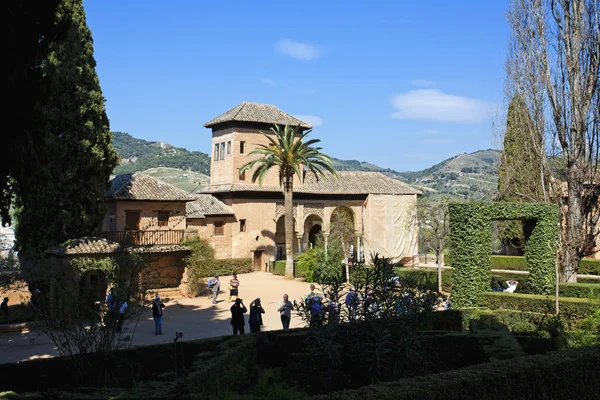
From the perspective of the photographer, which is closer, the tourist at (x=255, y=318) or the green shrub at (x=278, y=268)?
the tourist at (x=255, y=318)

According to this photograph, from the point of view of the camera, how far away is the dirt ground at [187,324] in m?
17.1

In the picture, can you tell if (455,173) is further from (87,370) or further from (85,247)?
(87,370)

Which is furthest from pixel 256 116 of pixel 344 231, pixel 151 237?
pixel 151 237

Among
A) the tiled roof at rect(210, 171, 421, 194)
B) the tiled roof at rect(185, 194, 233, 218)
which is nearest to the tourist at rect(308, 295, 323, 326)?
the tiled roof at rect(185, 194, 233, 218)

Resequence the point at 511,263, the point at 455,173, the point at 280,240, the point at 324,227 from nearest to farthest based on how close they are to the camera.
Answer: the point at 511,263 < the point at 324,227 < the point at 280,240 < the point at 455,173

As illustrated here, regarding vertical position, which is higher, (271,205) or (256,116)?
(256,116)

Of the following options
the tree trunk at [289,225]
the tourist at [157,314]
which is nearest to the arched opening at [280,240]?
the tree trunk at [289,225]

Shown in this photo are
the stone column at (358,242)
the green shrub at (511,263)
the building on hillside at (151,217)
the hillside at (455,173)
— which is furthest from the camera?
the hillside at (455,173)

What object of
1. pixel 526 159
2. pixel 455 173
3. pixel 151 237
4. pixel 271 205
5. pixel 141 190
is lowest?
pixel 151 237

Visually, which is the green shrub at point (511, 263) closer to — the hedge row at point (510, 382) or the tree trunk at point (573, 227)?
the tree trunk at point (573, 227)

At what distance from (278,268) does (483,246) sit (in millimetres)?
20764

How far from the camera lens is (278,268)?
38.7 meters

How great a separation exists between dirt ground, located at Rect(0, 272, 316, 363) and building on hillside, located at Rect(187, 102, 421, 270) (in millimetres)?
7224

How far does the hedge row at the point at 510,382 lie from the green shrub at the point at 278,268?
2871 cm
